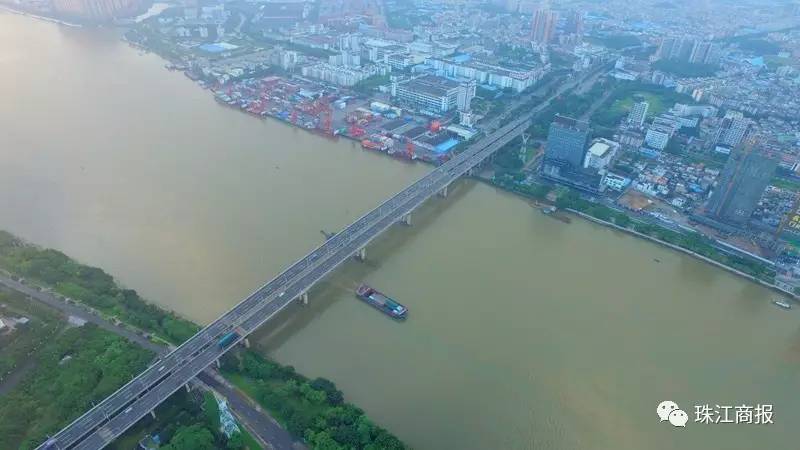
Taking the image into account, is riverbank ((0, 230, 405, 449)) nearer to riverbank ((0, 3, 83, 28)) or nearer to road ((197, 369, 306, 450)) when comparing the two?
road ((197, 369, 306, 450))

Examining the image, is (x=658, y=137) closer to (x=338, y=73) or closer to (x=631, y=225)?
(x=631, y=225)

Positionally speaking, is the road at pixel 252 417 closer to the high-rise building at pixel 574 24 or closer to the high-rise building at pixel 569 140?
the high-rise building at pixel 569 140

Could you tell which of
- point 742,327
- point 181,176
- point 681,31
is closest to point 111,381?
point 181,176

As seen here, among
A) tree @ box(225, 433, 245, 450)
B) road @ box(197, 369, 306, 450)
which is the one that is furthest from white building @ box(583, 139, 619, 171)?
tree @ box(225, 433, 245, 450)

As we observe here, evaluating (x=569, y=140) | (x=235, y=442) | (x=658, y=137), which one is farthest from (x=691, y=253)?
(x=235, y=442)

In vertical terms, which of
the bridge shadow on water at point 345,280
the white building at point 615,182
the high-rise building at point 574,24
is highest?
the high-rise building at point 574,24

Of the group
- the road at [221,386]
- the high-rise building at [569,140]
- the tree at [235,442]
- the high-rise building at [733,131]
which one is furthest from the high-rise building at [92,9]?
the high-rise building at [733,131]
